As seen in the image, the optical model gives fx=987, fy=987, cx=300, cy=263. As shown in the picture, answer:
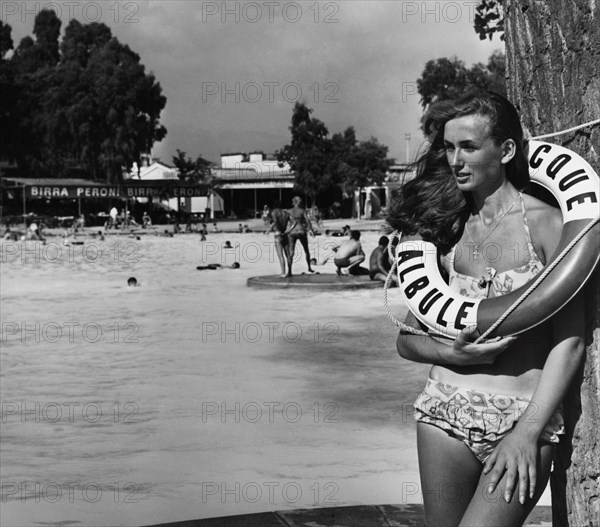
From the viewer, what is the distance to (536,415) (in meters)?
2.53

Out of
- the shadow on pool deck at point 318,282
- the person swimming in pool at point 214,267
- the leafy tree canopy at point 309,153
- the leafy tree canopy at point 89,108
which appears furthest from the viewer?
the leafy tree canopy at point 309,153

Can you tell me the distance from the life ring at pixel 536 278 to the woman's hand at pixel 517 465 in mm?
277

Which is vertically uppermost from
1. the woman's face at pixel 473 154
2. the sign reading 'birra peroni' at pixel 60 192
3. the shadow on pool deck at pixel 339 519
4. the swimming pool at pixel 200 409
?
the sign reading 'birra peroni' at pixel 60 192

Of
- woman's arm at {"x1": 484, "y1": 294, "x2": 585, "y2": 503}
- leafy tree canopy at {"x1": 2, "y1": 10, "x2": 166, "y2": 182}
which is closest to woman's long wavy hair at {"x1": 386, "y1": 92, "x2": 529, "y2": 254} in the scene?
woman's arm at {"x1": 484, "y1": 294, "x2": 585, "y2": 503}

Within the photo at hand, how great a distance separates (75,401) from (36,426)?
0.86m

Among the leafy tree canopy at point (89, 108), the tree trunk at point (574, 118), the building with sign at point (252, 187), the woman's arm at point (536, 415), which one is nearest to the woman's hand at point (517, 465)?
the woman's arm at point (536, 415)

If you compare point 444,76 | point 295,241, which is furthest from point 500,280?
point 444,76

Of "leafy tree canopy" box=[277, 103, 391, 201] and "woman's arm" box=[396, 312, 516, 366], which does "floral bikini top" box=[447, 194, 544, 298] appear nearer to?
"woman's arm" box=[396, 312, 516, 366]

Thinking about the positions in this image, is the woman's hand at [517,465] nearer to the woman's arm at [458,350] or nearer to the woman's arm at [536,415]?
the woman's arm at [536,415]

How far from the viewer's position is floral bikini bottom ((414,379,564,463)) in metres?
2.56

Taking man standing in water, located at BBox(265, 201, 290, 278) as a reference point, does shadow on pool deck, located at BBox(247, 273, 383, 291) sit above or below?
below

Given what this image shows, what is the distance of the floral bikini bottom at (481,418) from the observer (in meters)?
2.56

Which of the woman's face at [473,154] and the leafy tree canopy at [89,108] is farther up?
the leafy tree canopy at [89,108]

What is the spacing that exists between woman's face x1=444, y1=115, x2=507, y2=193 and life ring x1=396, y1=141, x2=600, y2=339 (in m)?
0.14
